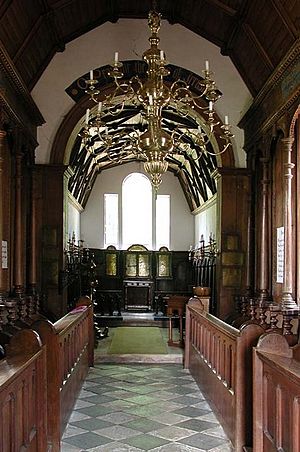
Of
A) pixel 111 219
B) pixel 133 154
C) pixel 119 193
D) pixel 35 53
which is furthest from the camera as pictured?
pixel 111 219

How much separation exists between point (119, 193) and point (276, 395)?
14447 mm

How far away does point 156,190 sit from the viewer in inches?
314

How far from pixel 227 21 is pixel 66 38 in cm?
253

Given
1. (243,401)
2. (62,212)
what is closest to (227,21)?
(62,212)

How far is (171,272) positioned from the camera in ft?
55.8

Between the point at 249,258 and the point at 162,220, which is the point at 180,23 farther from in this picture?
the point at 162,220

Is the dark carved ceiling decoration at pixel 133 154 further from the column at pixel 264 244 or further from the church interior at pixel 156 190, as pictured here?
the column at pixel 264 244

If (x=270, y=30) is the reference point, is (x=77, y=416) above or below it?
below

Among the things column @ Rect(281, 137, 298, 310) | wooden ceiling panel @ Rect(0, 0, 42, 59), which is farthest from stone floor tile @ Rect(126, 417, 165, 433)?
wooden ceiling panel @ Rect(0, 0, 42, 59)

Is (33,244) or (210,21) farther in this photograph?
(33,244)

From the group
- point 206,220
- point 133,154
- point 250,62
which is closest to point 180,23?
point 250,62

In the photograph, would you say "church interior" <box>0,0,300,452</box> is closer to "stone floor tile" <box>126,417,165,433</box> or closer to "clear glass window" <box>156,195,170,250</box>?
"stone floor tile" <box>126,417,165,433</box>

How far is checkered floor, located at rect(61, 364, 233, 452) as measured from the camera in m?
4.54

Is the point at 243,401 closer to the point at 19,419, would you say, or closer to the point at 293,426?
the point at 293,426
